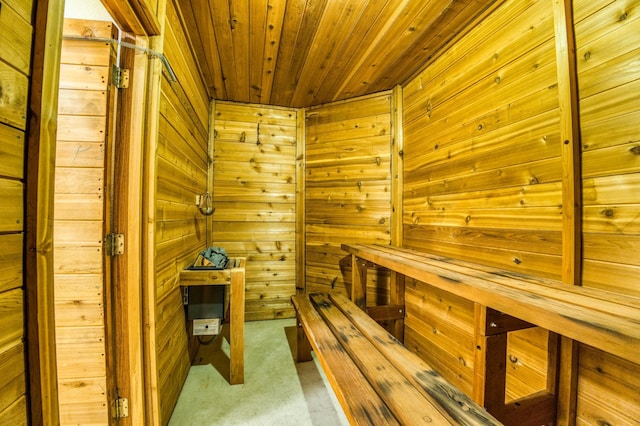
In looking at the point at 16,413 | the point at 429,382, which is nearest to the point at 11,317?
the point at 16,413

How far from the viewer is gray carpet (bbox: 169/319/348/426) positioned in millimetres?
1557

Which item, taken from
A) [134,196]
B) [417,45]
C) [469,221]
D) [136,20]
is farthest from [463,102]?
[134,196]

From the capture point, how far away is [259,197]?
10.1 feet

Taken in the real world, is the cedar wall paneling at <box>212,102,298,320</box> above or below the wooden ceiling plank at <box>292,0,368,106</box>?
below

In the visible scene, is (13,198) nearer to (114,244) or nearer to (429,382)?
(114,244)

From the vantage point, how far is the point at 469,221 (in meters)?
1.78

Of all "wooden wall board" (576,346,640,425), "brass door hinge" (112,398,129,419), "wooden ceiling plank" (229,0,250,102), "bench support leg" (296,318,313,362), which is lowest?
"bench support leg" (296,318,313,362)

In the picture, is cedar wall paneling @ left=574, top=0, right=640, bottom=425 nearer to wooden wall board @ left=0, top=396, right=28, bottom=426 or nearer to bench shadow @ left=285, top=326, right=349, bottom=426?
bench shadow @ left=285, top=326, right=349, bottom=426

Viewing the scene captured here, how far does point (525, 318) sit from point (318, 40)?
2181 mm

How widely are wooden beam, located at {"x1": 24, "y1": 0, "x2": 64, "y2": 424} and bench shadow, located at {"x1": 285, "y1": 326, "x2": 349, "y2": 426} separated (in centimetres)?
133

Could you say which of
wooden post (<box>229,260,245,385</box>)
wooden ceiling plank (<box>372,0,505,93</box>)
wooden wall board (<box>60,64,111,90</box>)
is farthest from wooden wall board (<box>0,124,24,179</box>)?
wooden ceiling plank (<box>372,0,505,93</box>)

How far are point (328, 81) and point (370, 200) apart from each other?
4.27ft

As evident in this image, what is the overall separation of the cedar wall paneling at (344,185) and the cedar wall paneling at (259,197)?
0.26 meters

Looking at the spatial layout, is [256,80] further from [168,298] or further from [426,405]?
[426,405]
